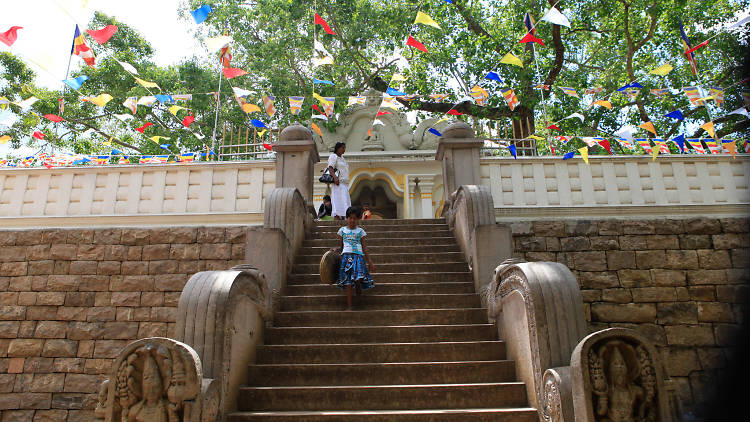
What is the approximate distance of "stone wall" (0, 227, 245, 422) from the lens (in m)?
7.23

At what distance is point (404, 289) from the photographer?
6.03 m

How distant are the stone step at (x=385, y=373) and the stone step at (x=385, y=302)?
1132mm

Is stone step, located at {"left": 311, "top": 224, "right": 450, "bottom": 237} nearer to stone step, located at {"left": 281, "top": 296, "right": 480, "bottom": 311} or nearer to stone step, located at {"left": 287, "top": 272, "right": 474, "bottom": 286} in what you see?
stone step, located at {"left": 287, "top": 272, "right": 474, "bottom": 286}

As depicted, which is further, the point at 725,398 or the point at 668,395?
the point at 668,395

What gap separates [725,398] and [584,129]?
15.5 metres

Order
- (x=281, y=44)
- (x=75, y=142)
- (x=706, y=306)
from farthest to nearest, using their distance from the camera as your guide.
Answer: (x=75, y=142) < (x=281, y=44) < (x=706, y=306)

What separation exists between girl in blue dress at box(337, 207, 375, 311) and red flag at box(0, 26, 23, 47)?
7.19m

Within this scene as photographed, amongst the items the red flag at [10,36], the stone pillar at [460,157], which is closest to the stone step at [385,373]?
the stone pillar at [460,157]

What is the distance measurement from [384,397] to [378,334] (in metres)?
0.98

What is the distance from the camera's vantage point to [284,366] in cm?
466

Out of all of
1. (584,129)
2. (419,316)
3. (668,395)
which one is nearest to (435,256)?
(419,316)

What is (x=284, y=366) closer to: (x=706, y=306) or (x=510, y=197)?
(x=510, y=197)

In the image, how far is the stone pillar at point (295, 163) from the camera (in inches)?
334

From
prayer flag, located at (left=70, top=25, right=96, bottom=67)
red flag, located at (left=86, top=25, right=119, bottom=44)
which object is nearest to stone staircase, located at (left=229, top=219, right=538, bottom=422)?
red flag, located at (left=86, top=25, right=119, bottom=44)
